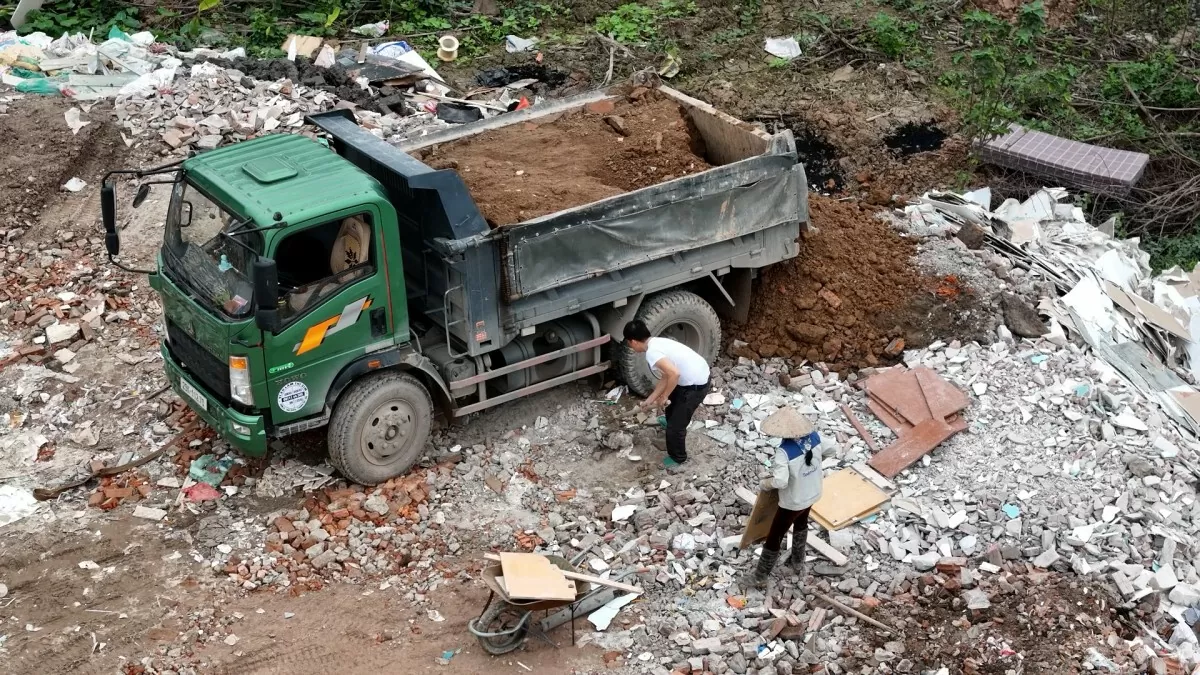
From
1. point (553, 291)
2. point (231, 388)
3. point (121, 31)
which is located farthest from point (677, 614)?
point (121, 31)

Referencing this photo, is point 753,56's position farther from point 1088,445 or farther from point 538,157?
point 1088,445

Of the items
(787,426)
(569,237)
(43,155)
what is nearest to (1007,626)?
(787,426)

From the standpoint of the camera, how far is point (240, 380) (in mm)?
7703

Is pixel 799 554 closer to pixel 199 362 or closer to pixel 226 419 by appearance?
pixel 226 419

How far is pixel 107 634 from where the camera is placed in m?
7.33

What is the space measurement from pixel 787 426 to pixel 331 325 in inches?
120

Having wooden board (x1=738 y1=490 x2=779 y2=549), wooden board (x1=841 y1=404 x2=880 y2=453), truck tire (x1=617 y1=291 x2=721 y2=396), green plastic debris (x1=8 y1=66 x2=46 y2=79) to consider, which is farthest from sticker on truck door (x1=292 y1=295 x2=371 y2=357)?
green plastic debris (x1=8 y1=66 x2=46 y2=79)

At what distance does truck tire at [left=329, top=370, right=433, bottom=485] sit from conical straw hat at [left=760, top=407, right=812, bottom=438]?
8.76ft

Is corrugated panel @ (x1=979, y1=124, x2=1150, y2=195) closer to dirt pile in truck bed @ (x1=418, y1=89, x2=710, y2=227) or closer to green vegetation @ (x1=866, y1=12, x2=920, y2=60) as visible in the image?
green vegetation @ (x1=866, y1=12, x2=920, y2=60)

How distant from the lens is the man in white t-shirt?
838cm

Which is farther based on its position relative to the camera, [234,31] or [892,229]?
[234,31]

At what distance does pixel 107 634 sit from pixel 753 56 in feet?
36.7

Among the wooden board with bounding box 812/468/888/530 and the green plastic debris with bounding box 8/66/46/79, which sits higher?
the green plastic debris with bounding box 8/66/46/79

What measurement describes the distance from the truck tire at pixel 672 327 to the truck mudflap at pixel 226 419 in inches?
113
